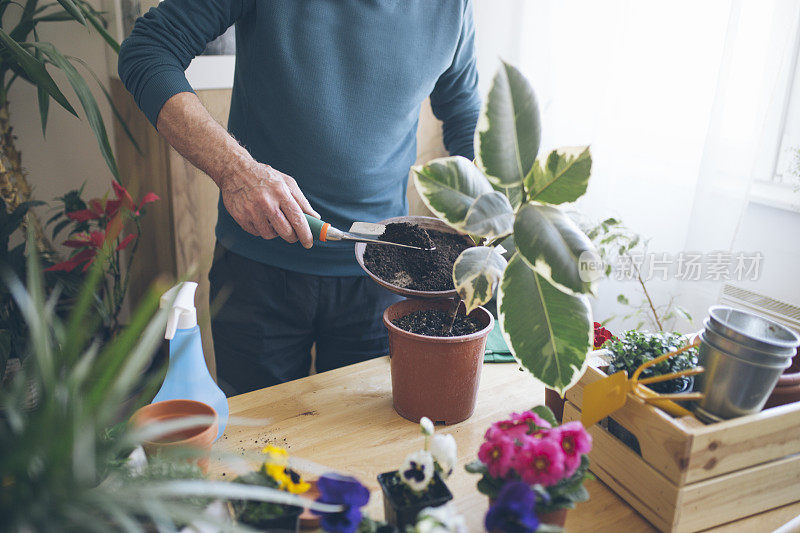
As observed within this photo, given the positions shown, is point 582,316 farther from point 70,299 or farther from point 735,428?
point 70,299

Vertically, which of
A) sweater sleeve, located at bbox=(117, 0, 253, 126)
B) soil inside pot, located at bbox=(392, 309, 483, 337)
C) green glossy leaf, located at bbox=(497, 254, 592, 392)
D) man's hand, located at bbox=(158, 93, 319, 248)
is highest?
sweater sleeve, located at bbox=(117, 0, 253, 126)

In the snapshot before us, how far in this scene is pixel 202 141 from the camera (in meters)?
1.12

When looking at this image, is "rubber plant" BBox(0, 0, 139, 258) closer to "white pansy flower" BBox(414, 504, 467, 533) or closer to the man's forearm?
the man's forearm

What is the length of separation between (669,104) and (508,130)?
1.22 metres

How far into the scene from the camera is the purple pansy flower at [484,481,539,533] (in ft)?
1.99

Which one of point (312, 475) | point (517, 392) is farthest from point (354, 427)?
point (517, 392)

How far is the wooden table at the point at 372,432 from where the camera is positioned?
80cm

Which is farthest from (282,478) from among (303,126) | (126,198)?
(126,198)

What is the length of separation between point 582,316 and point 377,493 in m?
0.38

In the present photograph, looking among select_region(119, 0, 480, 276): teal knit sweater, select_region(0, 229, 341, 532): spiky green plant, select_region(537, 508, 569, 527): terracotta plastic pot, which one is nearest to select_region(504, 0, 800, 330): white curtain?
select_region(119, 0, 480, 276): teal knit sweater

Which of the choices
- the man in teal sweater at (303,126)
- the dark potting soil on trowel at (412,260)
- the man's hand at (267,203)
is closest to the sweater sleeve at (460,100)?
the man in teal sweater at (303,126)

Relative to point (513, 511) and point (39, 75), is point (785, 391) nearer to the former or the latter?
point (513, 511)

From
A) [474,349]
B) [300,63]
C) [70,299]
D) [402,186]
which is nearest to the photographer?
[474,349]

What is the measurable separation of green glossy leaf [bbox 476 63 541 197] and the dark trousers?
64cm
